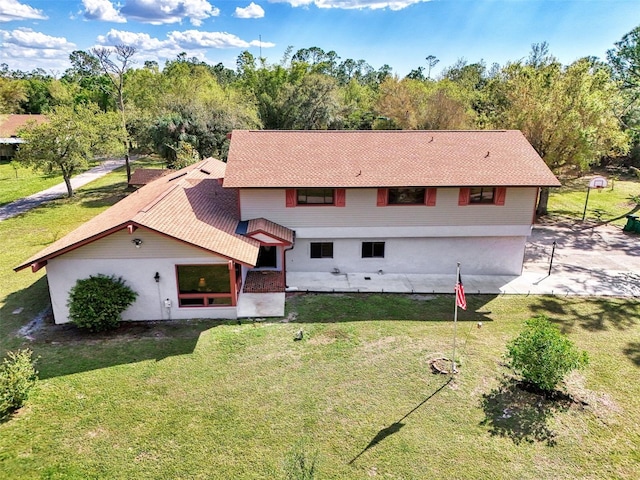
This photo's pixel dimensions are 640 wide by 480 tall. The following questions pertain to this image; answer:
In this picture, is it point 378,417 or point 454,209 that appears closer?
point 378,417

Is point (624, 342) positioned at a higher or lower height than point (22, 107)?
lower

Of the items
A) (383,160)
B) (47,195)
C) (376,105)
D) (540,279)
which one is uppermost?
(376,105)

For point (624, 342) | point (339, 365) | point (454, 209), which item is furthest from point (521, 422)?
point (454, 209)

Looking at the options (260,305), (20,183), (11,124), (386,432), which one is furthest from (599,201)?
(11,124)

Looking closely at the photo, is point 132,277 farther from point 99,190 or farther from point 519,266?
point 99,190

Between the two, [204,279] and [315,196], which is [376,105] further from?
[204,279]

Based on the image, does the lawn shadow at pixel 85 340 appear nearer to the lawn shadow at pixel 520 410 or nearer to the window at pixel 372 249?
the window at pixel 372 249
